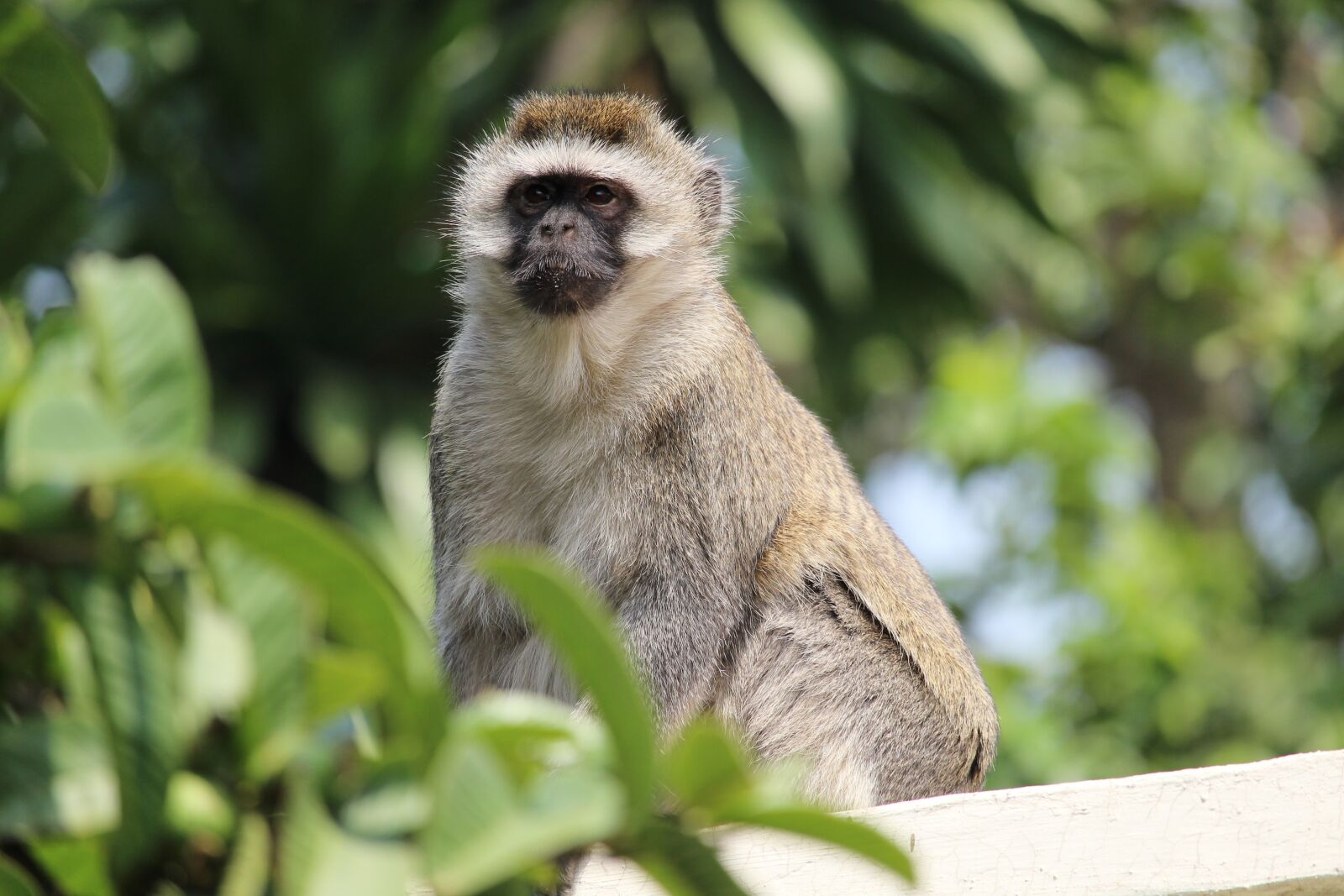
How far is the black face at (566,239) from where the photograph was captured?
12.3 feet

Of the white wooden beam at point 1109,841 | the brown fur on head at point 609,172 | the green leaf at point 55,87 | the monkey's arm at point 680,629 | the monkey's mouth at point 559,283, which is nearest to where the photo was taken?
the green leaf at point 55,87

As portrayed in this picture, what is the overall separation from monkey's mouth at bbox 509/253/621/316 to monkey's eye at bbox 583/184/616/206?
0.24 metres

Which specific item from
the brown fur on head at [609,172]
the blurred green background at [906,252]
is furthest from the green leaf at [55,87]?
the blurred green background at [906,252]

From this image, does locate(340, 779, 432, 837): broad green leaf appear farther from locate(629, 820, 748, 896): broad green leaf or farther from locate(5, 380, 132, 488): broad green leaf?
locate(5, 380, 132, 488): broad green leaf

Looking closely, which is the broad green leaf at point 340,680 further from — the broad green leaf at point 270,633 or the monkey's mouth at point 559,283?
the monkey's mouth at point 559,283

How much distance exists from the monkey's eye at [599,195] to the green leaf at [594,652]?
3048 mm

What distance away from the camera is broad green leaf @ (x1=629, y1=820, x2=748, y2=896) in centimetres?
101

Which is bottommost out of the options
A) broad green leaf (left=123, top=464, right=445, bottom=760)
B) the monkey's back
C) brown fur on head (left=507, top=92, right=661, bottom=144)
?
the monkey's back

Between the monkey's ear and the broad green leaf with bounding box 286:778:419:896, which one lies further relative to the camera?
the monkey's ear

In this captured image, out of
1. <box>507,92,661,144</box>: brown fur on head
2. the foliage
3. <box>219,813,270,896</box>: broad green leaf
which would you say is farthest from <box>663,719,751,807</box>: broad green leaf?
<box>507,92,661,144</box>: brown fur on head

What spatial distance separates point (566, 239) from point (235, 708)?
2.86 metres

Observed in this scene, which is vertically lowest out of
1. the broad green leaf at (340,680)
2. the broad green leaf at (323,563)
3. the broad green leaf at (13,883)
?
the broad green leaf at (13,883)

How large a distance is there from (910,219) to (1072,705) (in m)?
3.36

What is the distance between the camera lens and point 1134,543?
811cm
